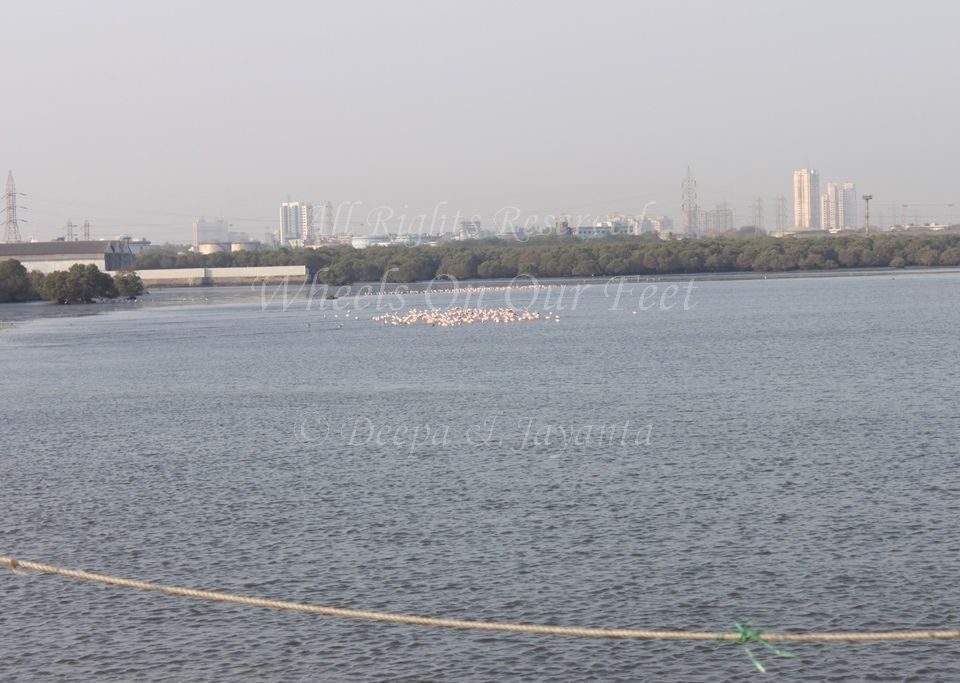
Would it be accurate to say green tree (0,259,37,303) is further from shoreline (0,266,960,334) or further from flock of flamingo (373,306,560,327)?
flock of flamingo (373,306,560,327)

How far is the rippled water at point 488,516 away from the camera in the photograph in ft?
53.8

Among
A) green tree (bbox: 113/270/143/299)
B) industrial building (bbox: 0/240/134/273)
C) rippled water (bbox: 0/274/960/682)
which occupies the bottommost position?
rippled water (bbox: 0/274/960/682)

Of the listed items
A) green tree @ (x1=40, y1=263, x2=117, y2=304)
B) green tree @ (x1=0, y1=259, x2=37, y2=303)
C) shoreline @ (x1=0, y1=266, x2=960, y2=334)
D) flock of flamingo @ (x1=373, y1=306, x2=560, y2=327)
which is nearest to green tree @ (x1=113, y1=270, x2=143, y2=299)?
shoreline @ (x1=0, y1=266, x2=960, y2=334)

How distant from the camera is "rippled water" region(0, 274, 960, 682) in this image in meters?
16.4

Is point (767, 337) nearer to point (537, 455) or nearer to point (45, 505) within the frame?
point (537, 455)

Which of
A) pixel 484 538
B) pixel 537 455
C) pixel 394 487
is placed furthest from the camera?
pixel 537 455

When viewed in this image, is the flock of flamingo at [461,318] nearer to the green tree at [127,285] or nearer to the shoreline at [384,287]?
the shoreline at [384,287]

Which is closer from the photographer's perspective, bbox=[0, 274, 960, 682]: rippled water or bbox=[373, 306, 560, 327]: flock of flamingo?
bbox=[0, 274, 960, 682]: rippled water

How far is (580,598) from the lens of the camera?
18062 millimetres

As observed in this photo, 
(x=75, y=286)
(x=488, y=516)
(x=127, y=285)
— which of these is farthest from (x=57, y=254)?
(x=488, y=516)

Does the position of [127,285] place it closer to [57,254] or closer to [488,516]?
[57,254]

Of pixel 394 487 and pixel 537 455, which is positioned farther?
pixel 537 455

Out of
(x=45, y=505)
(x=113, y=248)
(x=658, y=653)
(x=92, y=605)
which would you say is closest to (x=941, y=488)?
(x=658, y=653)

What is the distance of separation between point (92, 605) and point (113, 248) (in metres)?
188
